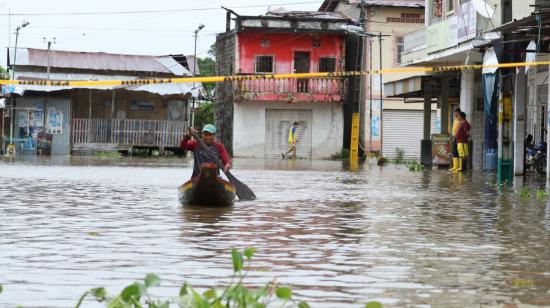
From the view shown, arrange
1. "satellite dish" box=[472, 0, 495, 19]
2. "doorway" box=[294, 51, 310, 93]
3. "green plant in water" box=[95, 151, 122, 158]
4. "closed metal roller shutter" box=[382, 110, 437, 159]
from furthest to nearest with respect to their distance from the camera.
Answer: "closed metal roller shutter" box=[382, 110, 437, 159]
"doorway" box=[294, 51, 310, 93]
"green plant in water" box=[95, 151, 122, 158]
"satellite dish" box=[472, 0, 495, 19]

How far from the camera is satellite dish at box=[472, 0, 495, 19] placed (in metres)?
27.4

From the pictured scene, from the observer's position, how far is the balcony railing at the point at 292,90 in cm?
5238

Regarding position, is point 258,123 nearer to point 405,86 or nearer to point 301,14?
point 301,14

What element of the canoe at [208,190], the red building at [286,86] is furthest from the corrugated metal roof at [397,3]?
the canoe at [208,190]

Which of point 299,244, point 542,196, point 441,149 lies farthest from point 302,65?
point 299,244

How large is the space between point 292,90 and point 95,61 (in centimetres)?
1007

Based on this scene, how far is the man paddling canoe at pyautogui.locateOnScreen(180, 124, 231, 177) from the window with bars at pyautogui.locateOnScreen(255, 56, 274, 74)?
37619 millimetres

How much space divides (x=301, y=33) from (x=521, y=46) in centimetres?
2887

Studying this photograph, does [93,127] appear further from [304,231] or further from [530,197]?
[304,231]

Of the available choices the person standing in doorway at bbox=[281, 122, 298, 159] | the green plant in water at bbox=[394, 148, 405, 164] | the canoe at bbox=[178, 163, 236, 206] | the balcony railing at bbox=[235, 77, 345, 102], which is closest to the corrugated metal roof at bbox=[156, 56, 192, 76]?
the balcony railing at bbox=[235, 77, 345, 102]

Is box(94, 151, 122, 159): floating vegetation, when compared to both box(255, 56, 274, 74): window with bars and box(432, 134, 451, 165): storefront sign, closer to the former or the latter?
box(255, 56, 274, 74): window with bars

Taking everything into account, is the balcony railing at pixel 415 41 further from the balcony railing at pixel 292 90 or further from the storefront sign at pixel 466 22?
the balcony railing at pixel 292 90

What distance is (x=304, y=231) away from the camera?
11.6 m

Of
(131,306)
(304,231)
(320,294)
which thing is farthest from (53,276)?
(304,231)
